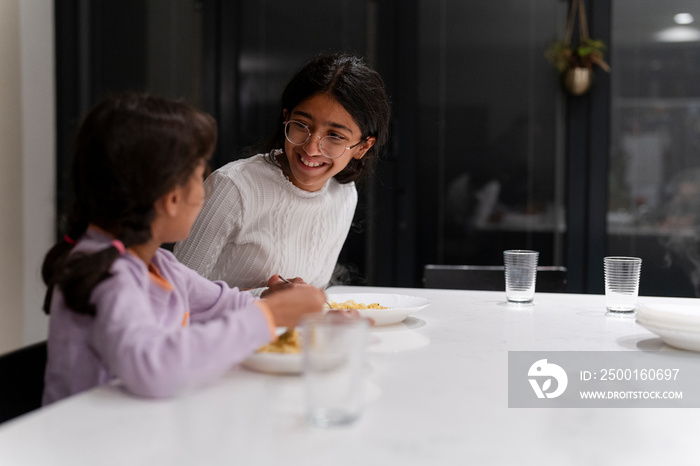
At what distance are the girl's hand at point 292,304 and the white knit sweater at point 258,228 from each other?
0.82 meters

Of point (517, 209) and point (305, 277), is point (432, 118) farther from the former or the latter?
point (305, 277)

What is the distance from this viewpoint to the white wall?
3562 millimetres

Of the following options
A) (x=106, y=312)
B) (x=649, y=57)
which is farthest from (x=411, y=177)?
(x=106, y=312)

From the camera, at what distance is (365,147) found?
2.02m

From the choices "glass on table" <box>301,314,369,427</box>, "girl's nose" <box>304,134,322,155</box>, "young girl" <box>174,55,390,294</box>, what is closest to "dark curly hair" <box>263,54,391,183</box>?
"young girl" <box>174,55,390,294</box>

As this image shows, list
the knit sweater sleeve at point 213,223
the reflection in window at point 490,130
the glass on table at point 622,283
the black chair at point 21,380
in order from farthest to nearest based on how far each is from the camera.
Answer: the reflection in window at point 490,130, the knit sweater sleeve at point 213,223, the glass on table at point 622,283, the black chair at point 21,380

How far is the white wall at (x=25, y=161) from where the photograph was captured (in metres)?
3.56

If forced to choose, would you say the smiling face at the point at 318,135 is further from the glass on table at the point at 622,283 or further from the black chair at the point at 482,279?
the glass on table at the point at 622,283

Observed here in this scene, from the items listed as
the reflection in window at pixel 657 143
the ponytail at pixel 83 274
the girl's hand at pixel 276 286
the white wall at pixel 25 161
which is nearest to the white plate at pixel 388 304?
the girl's hand at pixel 276 286

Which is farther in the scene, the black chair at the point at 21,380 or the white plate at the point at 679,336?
the white plate at the point at 679,336

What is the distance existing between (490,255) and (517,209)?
11.9 inches

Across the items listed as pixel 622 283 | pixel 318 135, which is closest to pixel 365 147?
pixel 318 135

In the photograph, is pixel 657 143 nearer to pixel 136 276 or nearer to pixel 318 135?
pixel 318 135
